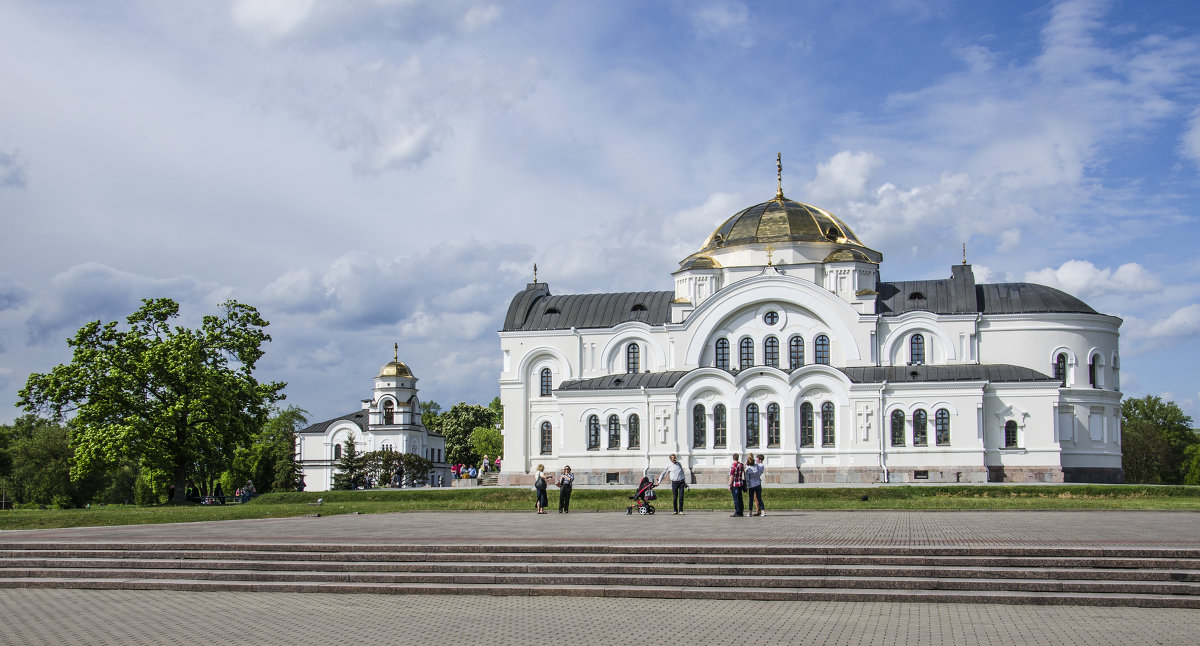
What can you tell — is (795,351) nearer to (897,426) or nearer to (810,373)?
(810,373)

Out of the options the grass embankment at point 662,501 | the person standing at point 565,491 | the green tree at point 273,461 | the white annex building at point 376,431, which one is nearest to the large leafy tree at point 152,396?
the grass embankment at point 662,501

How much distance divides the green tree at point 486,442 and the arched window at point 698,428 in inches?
1768

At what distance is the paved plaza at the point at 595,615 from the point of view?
45.8ft

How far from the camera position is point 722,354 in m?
63.9

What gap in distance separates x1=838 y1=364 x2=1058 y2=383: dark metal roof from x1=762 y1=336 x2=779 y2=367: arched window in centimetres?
426

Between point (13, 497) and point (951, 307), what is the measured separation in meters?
68.0

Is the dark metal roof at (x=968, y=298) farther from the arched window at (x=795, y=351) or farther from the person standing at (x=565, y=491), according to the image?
the person standing at (x=565, y=491)

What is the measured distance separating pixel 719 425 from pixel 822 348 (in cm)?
788

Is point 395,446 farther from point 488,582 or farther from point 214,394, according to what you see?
point 488,582

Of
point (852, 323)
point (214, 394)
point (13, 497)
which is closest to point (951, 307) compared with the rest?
point (852, 323)

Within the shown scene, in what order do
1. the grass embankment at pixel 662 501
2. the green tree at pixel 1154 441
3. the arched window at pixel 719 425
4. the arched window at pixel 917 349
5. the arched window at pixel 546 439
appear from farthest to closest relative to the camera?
the green tree at pixel 1154 441 → the arched window at pixel 546 439 → the arched window at pixel 917 349 → the arched window at pixel 719 425 → the grass embankment at pixel 662 501

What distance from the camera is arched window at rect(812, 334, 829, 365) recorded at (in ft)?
205

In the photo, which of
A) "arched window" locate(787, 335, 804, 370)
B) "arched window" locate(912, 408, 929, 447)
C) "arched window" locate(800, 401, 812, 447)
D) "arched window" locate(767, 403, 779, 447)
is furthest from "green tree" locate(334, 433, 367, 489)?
"arched window" locate(912, 408, 929, 447)

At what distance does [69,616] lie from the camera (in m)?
16.2
